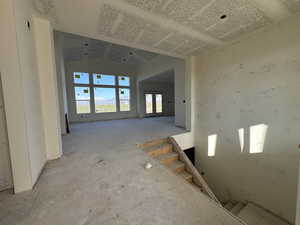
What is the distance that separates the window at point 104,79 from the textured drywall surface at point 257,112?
17.5 feet

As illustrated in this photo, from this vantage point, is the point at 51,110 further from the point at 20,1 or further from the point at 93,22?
the point at 93,22

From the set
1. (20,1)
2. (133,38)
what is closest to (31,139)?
(20,1)

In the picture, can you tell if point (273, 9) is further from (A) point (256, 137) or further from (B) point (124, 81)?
(B) point (124, 81)

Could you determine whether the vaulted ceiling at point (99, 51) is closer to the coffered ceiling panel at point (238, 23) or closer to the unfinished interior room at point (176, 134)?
the unfinished interior room at point (176, 134)

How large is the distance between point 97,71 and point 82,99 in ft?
5.95

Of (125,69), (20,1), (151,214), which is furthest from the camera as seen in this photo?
(125,69)

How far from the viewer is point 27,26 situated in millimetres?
1670

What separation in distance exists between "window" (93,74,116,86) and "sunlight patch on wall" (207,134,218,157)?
6148mm

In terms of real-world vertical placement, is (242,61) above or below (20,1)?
below

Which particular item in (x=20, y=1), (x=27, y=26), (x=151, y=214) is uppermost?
(x=20, y=1)

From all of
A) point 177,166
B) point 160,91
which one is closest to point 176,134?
point 177,166

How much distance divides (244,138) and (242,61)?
5.84 feet

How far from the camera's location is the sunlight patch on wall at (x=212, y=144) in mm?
3415

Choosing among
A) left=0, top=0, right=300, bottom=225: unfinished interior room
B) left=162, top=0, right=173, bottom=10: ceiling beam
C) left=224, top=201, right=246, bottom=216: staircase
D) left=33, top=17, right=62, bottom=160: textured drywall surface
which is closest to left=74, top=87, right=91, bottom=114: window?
left=0, top=0, right=300, bottom=225: unfinished interior room
